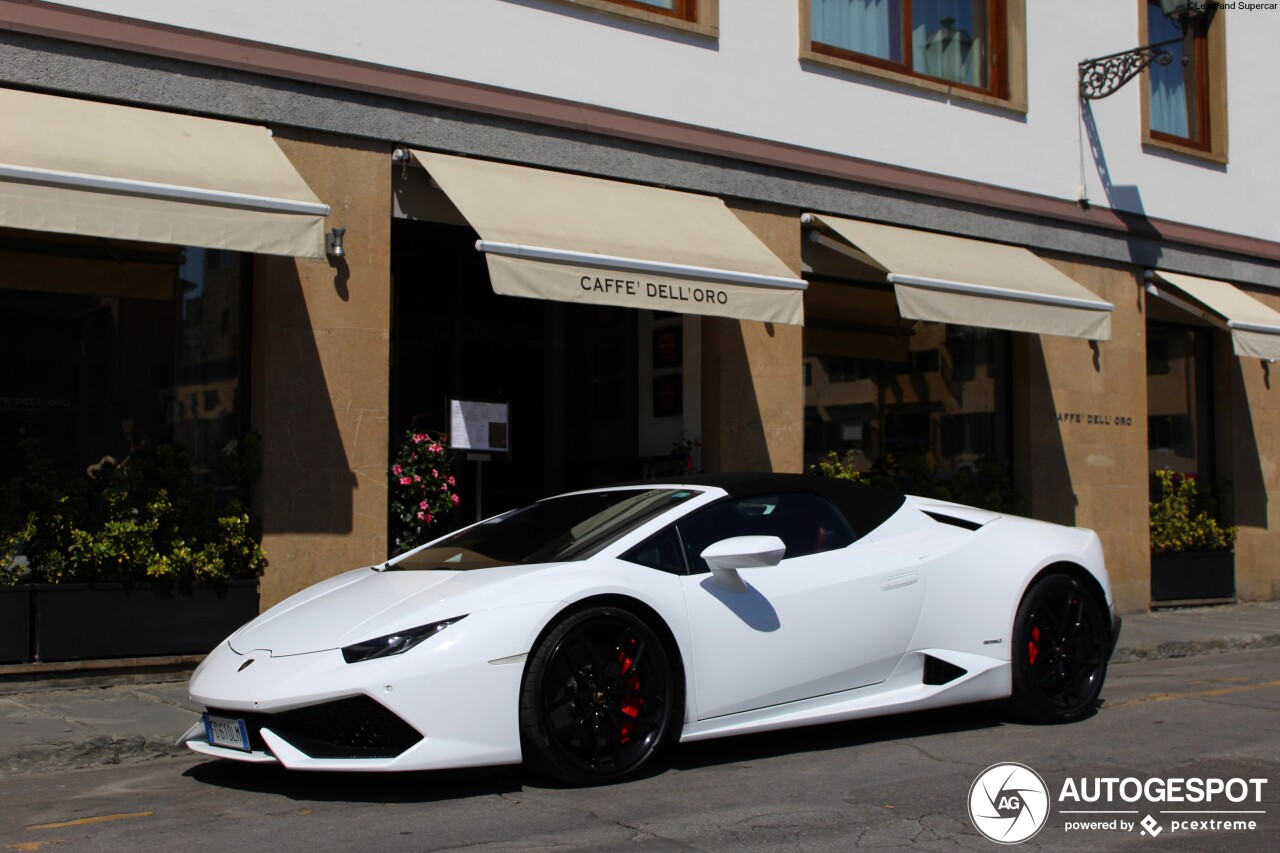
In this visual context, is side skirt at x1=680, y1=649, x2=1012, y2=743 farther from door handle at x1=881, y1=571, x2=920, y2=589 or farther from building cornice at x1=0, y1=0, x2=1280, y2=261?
building cornice at x1=0, y1=0, x2=1280, y2=261

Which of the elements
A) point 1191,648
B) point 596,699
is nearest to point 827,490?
point 596,699

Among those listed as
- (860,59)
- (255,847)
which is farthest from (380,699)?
(860,59)

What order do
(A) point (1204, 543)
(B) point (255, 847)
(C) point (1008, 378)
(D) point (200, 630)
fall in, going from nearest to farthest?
(B) point (255, 847)
(D) point (200, 630)
(C) point (1008, 378)
(A) point (1204, 543)

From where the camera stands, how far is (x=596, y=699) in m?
5.69

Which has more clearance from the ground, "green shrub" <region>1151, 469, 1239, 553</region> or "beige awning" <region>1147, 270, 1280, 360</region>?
"beige awning" <region>1147, 270, 1280, 360</region>

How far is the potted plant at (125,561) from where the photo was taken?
8562mm

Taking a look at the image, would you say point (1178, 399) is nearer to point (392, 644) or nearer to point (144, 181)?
point (144, 181)

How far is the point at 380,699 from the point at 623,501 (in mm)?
1999

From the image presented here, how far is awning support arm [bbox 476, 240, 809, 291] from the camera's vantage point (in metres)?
9.09

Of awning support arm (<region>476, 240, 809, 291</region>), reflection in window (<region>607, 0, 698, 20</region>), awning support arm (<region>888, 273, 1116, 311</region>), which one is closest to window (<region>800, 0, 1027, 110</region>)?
reflection in window (<region>607, 0, 698, 20</region>)

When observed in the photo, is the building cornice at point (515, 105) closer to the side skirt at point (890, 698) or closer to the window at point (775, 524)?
the window at point (775, 524)

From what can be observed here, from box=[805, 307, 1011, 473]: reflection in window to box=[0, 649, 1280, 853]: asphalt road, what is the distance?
614 cm

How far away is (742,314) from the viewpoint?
33.3 ft

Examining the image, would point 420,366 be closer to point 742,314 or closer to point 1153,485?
point 742,314
